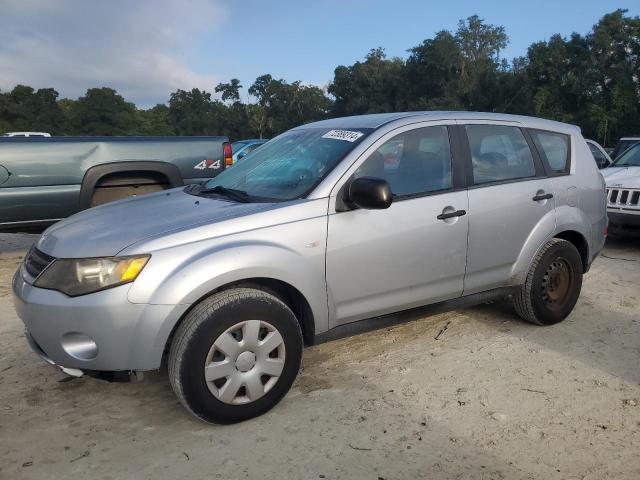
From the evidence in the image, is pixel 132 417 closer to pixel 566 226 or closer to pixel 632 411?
pixel 632 411

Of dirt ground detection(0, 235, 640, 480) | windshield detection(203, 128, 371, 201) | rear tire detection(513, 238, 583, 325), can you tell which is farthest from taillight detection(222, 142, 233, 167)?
rear tire detection(513, 238, 583, 325)

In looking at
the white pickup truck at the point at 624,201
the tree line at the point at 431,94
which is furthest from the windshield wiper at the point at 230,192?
the tree line at the point at 431,94

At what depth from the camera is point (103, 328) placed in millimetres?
2539

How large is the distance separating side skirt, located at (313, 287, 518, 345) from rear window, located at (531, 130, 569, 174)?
1.02 m

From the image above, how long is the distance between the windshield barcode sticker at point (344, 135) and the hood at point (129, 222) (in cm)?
72

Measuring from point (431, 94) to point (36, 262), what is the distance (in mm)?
60232

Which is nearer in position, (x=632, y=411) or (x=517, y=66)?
(x=632, y=411)

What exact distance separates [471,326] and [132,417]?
8.65ft

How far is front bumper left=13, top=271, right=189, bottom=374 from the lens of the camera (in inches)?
99.7

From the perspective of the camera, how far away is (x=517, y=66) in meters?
51.7

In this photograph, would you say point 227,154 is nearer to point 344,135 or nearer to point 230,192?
point 230,192

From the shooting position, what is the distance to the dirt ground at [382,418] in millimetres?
2496

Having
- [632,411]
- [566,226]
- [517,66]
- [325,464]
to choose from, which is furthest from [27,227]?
[517,66]

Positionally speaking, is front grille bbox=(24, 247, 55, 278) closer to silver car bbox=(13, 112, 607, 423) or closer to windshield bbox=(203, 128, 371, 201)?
silver car bbox=(13, 112, 607, 423)
